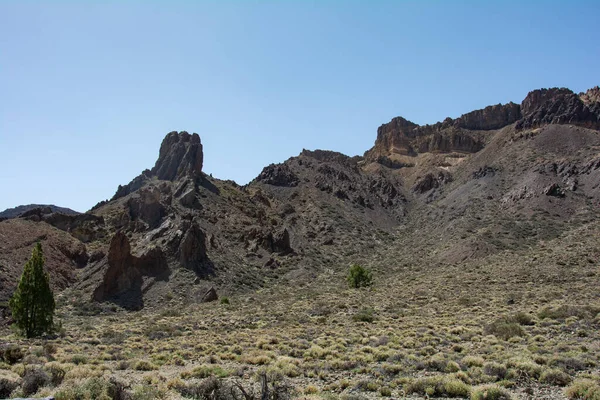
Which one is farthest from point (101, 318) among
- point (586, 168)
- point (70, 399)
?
point (586, 168)

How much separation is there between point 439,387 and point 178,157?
84013mm

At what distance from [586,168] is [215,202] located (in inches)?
2680

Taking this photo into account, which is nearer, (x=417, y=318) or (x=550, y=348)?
(x=550, y=348)

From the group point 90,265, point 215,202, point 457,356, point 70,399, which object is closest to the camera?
point 70,399

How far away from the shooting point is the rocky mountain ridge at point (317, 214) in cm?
5019

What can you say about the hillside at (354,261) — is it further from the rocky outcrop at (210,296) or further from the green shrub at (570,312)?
the rocky outcrop at (210,296)

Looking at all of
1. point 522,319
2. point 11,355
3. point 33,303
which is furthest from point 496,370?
point 33,303

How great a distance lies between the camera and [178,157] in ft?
293

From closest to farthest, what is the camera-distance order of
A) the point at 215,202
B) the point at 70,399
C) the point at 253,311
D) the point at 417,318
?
the point at 70,399 < the point at 417,318 < the point at 253,311 < the point at 215,202

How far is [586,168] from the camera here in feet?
253

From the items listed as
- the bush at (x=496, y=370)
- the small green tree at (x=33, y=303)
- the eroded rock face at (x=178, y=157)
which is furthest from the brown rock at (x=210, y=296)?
the eroded rock face at (x=178, y=157)

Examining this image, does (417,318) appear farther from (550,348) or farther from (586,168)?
(586,168)

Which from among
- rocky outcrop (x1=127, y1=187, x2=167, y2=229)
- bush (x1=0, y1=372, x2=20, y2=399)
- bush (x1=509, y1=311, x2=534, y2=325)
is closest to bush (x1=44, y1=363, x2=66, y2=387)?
bush (x1=0, y1=372, x2=20, y2=399)

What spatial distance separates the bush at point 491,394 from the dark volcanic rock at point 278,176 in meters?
88.3
